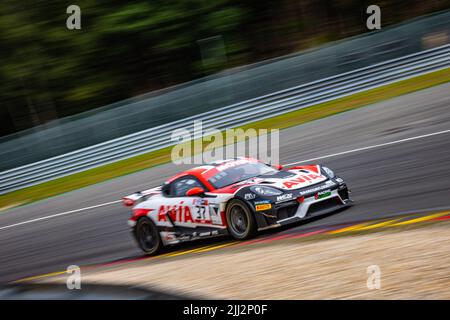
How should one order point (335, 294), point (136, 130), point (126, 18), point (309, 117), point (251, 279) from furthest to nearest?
point (126, 18) < point (136, 130) < point (309, 117) < point (251, 279) < point (335, 294)

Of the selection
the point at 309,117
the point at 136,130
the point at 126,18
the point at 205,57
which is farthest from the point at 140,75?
the point at 309,117

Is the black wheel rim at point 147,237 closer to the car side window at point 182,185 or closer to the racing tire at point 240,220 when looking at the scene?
the car side window at point 182,185

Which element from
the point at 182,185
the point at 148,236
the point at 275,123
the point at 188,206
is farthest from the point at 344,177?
the point at 275,123

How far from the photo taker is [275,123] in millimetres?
18219

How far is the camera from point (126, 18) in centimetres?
2784

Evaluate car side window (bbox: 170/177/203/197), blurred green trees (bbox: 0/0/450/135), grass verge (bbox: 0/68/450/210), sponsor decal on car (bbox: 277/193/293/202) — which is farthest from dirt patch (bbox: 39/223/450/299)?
blurred green trees (bbox: 0/0/450/135)

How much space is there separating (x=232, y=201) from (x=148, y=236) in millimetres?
2007

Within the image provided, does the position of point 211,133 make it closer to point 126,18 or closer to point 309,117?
point 309,117

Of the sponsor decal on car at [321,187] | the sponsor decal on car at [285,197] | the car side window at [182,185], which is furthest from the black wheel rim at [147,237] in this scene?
the sponsor decal on car at [321,187]

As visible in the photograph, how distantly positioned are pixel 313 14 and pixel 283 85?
11.8 metres

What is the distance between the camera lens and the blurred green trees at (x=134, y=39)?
2783 centimetres

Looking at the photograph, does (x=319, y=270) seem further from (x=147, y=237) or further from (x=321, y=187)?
(x=147, y=237)

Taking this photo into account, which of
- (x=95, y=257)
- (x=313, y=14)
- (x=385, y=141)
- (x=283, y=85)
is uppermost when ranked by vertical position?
(x=313, y=14)

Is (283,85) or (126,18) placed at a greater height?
(126,18)
